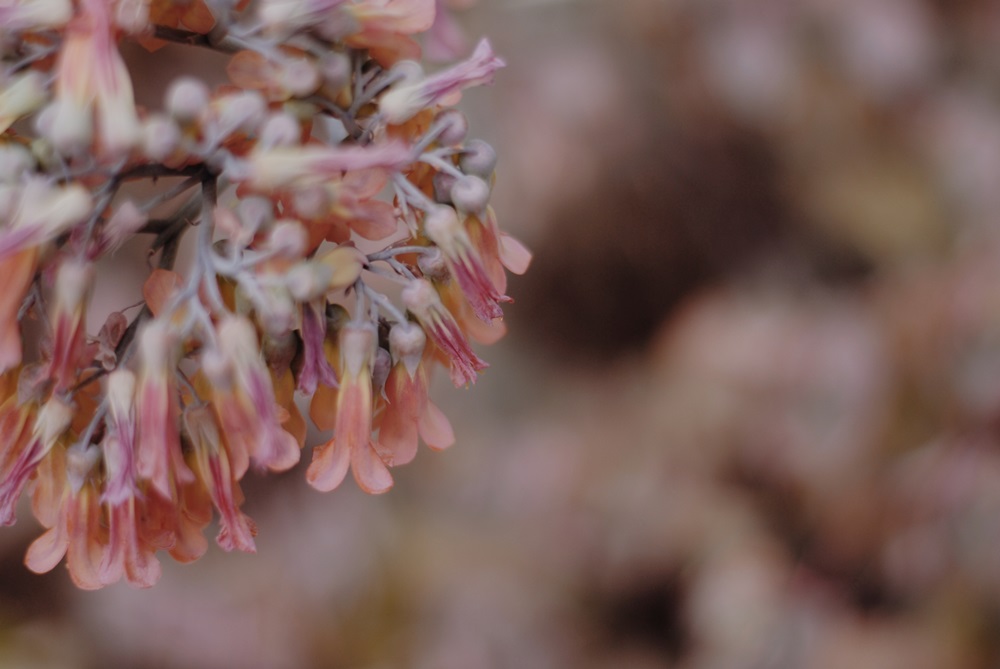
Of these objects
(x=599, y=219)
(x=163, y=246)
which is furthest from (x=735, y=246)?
(x=163, y=246)

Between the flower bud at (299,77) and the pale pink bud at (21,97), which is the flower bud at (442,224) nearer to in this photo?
the flower bud at (299,77)

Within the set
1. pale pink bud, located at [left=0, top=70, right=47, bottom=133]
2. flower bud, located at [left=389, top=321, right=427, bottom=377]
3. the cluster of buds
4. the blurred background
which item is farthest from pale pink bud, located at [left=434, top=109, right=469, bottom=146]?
the blurred background

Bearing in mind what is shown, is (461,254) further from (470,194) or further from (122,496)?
(122,496)

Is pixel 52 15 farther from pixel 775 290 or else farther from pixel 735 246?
pixel 735 246

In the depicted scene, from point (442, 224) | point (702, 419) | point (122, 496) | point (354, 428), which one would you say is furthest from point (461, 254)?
point (702, 419)

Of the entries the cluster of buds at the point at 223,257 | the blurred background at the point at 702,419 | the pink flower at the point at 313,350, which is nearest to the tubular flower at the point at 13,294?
the cluster of buds at the point at 223,257

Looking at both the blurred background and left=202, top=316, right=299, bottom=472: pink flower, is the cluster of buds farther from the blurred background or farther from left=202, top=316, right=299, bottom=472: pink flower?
the blurred background
